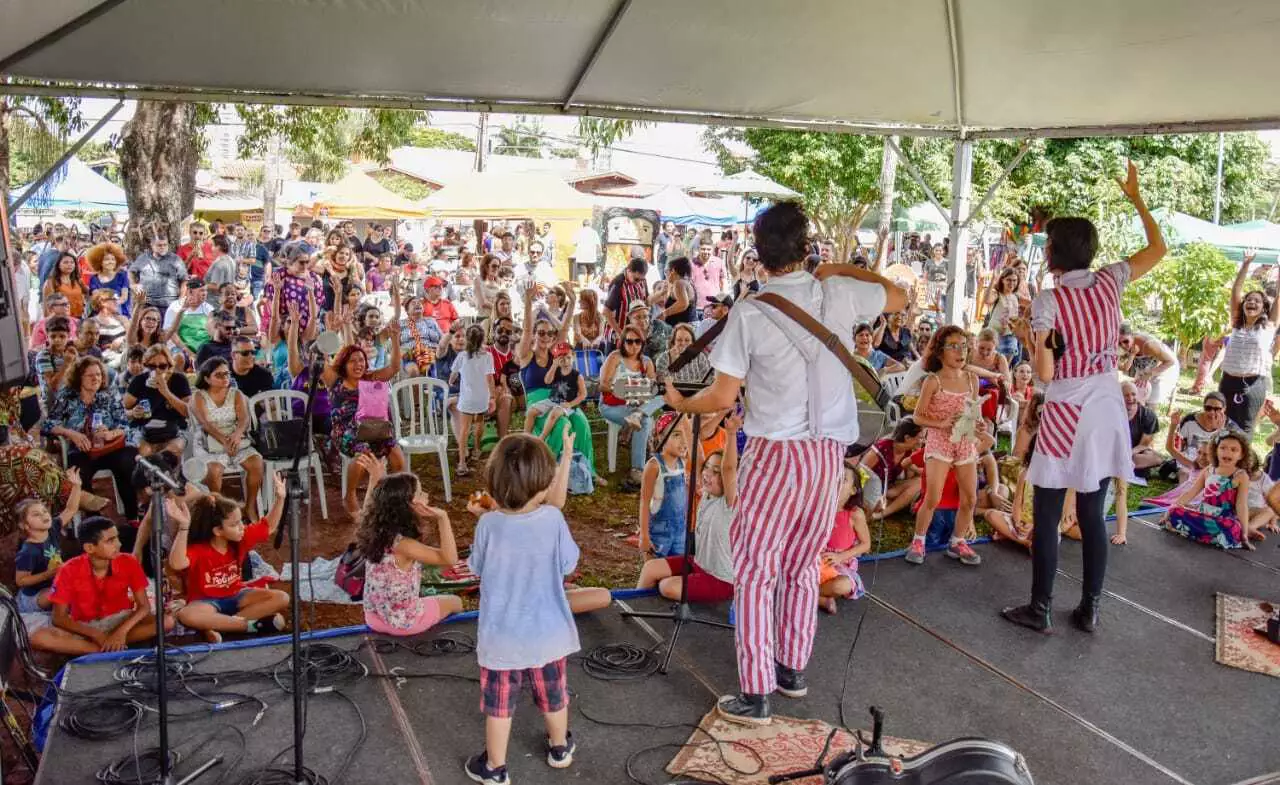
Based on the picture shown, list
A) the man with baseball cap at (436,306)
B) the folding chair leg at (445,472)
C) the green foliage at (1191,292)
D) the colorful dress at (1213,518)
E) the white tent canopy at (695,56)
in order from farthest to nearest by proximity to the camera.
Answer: the green foliage at (1191,292), the man with baseball cap at (436,306), the folding chair leg at (445,472), the colorful dress at (1213,518), the white tent canopy at (695,56)

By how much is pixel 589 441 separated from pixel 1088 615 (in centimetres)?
399

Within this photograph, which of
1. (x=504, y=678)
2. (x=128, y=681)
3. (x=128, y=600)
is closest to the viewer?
(x=504, y=678)

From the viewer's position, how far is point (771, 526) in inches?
132

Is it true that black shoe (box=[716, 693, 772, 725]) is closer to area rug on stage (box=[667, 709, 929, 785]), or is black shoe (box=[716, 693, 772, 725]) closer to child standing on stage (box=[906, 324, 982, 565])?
area rug on stage (box=[667, 709, 929, 785])

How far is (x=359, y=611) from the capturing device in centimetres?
502

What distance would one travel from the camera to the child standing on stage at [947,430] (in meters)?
5.38

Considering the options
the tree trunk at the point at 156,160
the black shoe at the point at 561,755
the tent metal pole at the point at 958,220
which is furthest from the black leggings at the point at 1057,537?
the tree trunk at the point at 156,160

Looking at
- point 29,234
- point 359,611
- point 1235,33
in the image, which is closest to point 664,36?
point 1235,33

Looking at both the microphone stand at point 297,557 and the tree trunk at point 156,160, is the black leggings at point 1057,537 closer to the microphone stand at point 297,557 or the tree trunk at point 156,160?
the microphone stand at point 297,557

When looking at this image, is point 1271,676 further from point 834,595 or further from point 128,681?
point 128,681

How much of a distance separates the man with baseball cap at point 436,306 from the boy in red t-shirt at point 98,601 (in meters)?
6.10

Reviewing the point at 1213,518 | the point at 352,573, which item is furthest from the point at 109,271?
the point at 1213,518

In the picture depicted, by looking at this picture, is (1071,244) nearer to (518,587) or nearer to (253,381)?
(518,587)

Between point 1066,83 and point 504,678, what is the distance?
4.83 metres
